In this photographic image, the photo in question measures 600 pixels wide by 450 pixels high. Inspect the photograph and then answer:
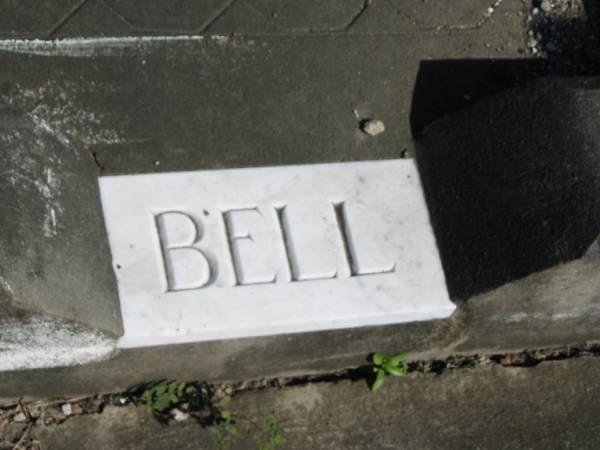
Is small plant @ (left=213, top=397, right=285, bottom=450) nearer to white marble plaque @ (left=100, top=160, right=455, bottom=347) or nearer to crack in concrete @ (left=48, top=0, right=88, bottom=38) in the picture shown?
white marble plaque @ (left=100, top=160, right=455, bottom=347)

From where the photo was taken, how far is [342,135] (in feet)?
9.41

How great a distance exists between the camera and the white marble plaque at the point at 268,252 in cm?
246

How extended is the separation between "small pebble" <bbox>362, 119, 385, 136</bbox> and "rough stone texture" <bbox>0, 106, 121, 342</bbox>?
938mm

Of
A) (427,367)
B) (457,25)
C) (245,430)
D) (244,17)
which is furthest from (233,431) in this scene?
(457,25)

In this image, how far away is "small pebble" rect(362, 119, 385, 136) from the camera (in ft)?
9.43

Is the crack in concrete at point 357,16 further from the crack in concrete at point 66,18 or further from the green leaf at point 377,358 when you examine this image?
the green leaf at point 377,358

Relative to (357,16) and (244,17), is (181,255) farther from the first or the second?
(357,16)

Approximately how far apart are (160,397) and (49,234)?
713mm

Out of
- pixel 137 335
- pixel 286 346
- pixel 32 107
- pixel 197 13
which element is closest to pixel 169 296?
pixel 137 335

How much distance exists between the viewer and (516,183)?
2525mm

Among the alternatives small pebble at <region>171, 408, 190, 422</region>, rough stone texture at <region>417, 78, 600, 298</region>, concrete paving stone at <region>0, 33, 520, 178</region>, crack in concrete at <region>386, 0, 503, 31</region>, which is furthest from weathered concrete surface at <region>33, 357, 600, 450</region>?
crack in concrete at <region>386, 0, 503, 31</region>

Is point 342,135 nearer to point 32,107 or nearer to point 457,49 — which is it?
point 457,49

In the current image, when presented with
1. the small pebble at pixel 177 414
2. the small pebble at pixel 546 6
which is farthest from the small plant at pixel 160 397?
→ the small pebble at pixel 546 6

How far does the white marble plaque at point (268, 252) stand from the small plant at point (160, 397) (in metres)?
0.25
